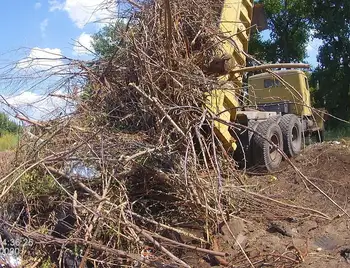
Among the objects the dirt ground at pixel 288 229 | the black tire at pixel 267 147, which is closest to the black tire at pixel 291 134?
the black tire at pixel 267 147

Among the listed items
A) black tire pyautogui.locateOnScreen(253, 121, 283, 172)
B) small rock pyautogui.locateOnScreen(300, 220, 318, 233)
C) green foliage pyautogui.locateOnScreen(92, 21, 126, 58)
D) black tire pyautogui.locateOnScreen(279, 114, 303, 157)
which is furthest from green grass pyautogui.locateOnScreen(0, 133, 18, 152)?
black tire pyautogui.locateOnScreen(279, 114, 303, 157)

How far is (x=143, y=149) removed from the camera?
4781 mm

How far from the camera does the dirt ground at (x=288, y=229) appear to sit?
4262mm

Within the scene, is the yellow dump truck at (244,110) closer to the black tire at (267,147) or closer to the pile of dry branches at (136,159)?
the black tire at (267,147)

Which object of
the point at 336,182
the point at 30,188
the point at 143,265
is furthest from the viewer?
the point at 336,182

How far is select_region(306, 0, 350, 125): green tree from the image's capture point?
73.2 feet

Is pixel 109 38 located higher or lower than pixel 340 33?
lower

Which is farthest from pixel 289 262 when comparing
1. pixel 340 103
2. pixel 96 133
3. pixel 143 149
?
pixel 340 103

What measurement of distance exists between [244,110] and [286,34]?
20.7m

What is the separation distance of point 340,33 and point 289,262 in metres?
20.1

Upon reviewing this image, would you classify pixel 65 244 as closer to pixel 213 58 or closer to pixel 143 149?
pixel 143 149

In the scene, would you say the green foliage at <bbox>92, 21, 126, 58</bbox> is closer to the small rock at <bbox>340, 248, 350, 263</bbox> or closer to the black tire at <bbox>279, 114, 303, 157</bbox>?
the small rock at <bbox>340, 248, 350, 263</bbox>

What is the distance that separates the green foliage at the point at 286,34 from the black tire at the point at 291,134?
1773 centimetres

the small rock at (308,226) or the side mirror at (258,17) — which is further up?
the side mirror at (258,17)
